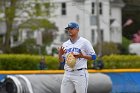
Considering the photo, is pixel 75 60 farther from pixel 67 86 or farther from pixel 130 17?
pixel 130 17

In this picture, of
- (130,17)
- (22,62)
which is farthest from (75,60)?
(130,17)

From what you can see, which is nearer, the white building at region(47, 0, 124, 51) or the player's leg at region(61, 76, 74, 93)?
the player's leg at region(61, 76, 74, 93)

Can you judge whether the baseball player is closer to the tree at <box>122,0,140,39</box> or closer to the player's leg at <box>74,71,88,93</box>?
the player's leg at <box>74,71,88,93</box>

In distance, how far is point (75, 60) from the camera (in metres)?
9.03

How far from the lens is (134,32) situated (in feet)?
243

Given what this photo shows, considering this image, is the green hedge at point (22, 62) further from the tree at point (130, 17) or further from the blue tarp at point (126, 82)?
the tree at point (130, 17)

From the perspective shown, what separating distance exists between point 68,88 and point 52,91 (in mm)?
3327

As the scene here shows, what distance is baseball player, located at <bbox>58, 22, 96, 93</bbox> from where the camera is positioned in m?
9.02

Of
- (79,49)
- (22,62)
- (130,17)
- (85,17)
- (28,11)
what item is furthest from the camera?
(130,17)

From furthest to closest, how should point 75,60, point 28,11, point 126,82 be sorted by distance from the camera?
1. point 28,11
2. point 126,82
3. point 75,60

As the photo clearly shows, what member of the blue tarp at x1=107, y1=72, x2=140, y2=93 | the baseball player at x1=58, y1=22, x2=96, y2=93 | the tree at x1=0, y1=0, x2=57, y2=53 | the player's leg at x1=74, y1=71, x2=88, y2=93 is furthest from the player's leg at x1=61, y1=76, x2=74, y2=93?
the tree at x1=0, y1=0, x2=57, y2=53

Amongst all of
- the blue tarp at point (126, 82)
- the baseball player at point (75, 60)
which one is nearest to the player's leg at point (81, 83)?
the baseball player at point (75, 60)

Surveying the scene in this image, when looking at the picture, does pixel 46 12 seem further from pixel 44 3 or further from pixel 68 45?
pixel 68 45

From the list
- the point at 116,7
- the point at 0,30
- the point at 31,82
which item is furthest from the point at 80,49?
the point at 116,7
